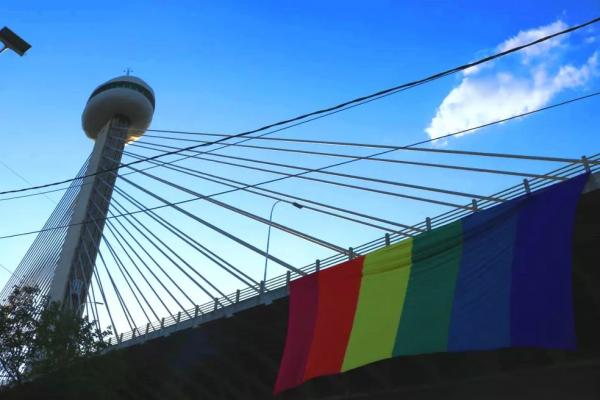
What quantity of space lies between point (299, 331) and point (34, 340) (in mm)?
10318

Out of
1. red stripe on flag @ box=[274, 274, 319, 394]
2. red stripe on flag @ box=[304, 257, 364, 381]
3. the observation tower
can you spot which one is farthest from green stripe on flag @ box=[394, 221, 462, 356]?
the observation tower

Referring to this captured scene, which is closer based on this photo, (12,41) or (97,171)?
(12,41)

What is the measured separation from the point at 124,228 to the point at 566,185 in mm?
25226

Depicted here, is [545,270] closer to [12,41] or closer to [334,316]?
[334,316]

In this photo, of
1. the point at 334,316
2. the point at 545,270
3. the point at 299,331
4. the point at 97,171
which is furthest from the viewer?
the point at 97,171

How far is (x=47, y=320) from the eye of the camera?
895 inches

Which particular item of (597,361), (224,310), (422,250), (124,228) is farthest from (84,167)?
(597,361)

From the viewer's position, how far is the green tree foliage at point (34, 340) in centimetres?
2194

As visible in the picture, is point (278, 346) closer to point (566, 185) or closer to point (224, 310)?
point (224, 310)

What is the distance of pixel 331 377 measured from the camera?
28.0 m

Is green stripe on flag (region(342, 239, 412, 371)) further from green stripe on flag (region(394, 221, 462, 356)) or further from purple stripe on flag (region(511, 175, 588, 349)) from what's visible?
purple stripe on flag (region(511, 175, 588, 349))

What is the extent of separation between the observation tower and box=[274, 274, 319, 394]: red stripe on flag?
11.4 meters

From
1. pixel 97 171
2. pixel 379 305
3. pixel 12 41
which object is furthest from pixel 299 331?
pixel 97 171

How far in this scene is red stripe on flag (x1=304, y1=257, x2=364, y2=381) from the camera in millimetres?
18719
